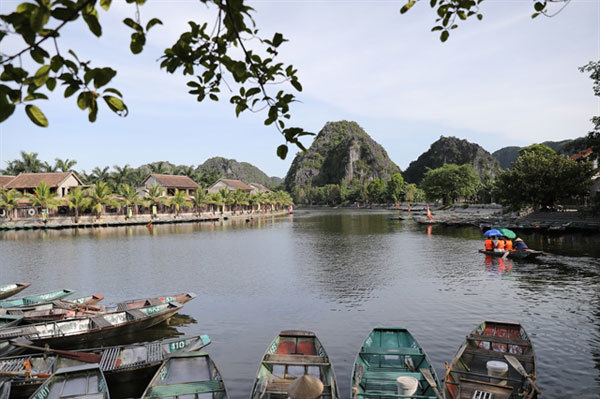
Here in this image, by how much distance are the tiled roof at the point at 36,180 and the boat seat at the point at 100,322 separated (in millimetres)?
64368

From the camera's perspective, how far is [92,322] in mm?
14266

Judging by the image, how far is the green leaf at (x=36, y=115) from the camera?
297cm

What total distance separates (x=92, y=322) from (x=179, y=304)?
326 cm

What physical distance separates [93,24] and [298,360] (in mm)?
9321

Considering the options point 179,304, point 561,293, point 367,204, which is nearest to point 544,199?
point 561,293

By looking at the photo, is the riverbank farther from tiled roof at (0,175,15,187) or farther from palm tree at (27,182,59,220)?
tiled roof at (0,175,15,187)

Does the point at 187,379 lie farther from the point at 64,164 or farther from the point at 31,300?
the point at 64,164

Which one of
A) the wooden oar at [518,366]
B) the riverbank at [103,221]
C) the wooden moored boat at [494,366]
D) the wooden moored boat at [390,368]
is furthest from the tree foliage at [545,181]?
the riverbank at [103,221]

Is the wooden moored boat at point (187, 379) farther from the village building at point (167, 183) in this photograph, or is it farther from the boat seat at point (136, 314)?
the village building at point (167, 183)

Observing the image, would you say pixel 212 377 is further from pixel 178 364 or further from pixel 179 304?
pixel 179 304

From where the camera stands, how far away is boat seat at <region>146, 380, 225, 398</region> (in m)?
8.87

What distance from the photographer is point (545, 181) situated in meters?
49.3

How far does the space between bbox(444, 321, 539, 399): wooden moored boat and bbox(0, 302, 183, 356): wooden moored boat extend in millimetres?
10865

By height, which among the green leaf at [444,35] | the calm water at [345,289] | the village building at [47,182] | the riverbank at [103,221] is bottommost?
the calm water at [345,289]
